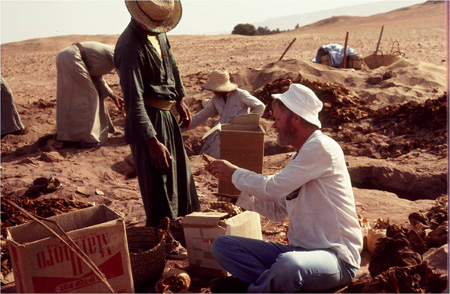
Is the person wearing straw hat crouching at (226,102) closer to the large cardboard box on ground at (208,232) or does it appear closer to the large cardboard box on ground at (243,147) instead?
the large cardboard box on ground at (243,147)

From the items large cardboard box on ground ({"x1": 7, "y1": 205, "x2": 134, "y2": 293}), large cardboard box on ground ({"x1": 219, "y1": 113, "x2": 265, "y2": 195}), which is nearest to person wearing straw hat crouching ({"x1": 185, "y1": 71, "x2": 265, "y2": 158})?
large cardboard box on ground ({"x1": 219, "y1": 113, "x2": 265, "y2": 195})

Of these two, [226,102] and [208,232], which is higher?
[226,102]

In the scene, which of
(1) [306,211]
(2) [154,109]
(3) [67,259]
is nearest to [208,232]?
(1) [306,211]

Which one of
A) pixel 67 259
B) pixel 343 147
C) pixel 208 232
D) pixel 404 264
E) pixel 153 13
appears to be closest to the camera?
pixel 67 259

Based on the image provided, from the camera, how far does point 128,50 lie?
442 centimetres

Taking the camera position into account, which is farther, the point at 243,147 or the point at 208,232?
the point at 243,147

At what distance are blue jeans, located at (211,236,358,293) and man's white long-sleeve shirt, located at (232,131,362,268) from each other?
0.09m

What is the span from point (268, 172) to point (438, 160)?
2.46 meters

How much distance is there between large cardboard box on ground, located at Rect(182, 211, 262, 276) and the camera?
13.8 ft

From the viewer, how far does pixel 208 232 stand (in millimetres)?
4266

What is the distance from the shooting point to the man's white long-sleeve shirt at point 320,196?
3.38 metres

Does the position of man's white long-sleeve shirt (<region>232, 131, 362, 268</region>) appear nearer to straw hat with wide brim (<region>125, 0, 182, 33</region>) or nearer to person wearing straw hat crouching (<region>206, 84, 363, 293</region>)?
person wearing straw hat crouching (<region>206, 84, 363, 293</region>)

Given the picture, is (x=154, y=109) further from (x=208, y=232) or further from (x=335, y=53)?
(x=335, y=53)

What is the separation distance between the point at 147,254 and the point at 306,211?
1.31 m
